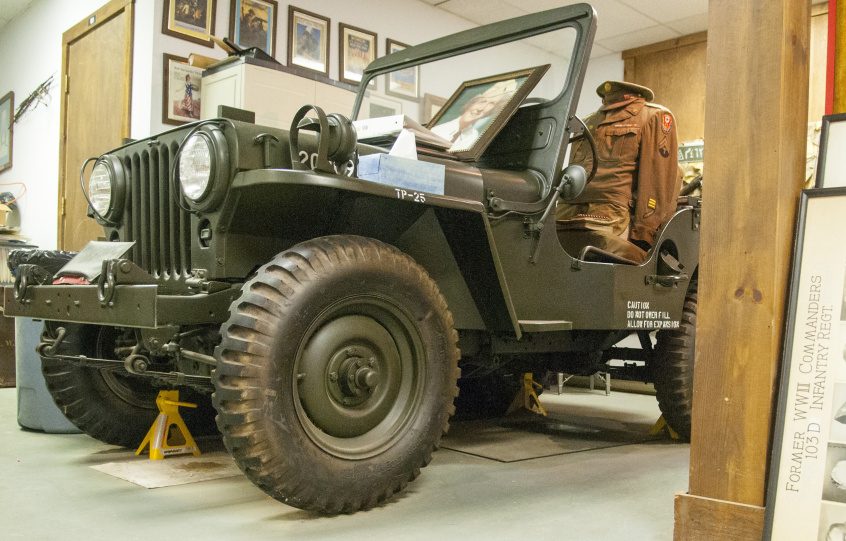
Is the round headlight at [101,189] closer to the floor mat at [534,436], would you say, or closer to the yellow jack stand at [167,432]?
the yellow jack stand at [167,432]

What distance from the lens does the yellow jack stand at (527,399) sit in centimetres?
423

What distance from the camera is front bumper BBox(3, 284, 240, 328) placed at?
6.43 feet

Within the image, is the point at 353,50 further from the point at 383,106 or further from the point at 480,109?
the point at 480,109

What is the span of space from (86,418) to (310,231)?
116 centimetres

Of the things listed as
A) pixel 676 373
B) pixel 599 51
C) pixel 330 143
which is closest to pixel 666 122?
pixel 676 373

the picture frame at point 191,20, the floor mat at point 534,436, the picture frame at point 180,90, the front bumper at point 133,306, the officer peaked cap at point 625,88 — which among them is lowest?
the floor mat at point 534,436

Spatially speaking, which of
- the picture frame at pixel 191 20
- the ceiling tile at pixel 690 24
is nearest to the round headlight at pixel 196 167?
the picture frame at pixel 191 20

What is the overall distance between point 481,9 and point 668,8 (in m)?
1.62

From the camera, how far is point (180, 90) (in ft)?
15.7

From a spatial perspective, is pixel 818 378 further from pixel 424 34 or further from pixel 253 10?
pixel 424 34

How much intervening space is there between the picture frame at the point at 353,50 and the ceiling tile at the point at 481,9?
0.95m

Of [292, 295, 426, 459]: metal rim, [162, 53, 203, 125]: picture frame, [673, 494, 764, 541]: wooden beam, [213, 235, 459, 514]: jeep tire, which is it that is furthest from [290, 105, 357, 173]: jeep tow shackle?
[162, 53, 203, 125]: picture frame

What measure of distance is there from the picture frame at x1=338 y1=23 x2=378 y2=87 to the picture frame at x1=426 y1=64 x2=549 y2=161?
2.61 m

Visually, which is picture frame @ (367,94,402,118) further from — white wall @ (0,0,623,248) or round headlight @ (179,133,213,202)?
round headlight @ (179,133,213,202)
